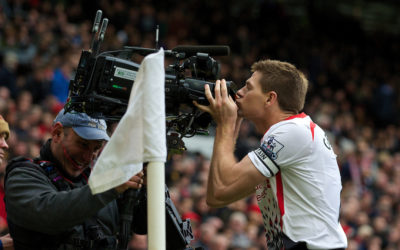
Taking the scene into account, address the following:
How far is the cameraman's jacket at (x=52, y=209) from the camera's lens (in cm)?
307

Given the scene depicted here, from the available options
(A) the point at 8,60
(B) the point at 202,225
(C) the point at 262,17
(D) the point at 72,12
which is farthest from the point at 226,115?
(C) the point at 262,17

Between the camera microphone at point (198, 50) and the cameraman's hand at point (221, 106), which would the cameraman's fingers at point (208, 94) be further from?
the camera microphone at point (198, 50)

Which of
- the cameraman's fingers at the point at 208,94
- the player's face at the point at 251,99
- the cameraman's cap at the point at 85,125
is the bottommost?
the cameraman's cap at the point at 85,125

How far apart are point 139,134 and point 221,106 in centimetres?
65

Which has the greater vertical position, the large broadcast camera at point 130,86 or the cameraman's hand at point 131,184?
the large broadcast camera at point 130,86

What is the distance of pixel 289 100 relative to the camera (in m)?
3.48

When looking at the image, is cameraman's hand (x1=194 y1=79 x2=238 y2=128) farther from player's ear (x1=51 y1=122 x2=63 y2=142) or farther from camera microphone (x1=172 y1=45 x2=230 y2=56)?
player's ear (x1=51 y1=122 x2=63 y2=142)

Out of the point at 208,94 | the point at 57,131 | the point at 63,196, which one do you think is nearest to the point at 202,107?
the point at 208,94

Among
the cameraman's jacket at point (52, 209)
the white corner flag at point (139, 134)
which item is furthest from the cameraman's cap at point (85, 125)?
the white corner flag at point (139, 134)

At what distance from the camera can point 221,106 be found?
3.17 m

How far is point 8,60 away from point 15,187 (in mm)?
6478

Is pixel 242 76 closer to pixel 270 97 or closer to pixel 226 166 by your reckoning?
pixel 270 97

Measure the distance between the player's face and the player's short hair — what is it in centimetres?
3

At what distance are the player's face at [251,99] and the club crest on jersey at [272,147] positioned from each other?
0.80 feet
